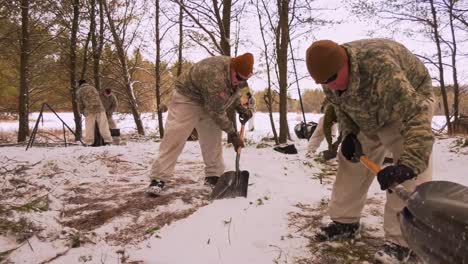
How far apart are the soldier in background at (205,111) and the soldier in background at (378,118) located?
4.28 ft

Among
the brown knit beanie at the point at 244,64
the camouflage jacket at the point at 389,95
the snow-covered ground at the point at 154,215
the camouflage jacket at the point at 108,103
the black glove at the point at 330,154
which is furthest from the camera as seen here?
the camouflage jacket at the point at 108,103

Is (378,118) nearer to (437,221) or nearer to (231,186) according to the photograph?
(437,221)

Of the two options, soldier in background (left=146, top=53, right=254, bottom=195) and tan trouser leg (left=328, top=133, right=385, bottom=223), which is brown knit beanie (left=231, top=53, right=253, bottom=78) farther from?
tan trouser leg (left=328, top=133, right=385, bottom=223)

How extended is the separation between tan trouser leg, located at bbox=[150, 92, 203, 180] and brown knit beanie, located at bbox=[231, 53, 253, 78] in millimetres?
693

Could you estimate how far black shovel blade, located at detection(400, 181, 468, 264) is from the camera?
1562 mm

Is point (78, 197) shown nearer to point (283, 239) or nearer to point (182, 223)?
point (182, 223)

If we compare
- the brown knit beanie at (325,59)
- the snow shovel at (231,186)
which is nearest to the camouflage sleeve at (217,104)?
the snow shovel at (231,186)

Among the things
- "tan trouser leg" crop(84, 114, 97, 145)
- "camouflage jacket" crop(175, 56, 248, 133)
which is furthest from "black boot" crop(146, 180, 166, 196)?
"tan trouser leg" crop(84, 114, 97, 145)

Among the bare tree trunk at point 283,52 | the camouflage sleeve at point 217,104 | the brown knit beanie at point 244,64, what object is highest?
the bare tree trunk at point 283,52

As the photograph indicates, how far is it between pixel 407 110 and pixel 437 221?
663mm

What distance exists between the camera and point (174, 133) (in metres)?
3.91

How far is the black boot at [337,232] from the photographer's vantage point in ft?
8.87

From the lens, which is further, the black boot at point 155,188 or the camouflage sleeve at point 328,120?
the black boot at point 155,188

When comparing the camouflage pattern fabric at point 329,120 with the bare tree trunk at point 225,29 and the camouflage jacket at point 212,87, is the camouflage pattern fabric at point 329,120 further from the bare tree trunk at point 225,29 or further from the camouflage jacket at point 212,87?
the bare tree trunk at point 225,29
